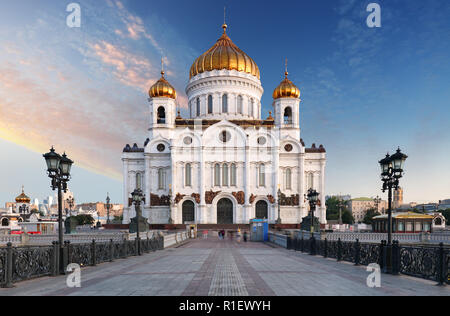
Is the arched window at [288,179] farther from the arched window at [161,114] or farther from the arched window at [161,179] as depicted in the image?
the arched window at [161,114]

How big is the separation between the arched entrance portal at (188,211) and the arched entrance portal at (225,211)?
143 inches

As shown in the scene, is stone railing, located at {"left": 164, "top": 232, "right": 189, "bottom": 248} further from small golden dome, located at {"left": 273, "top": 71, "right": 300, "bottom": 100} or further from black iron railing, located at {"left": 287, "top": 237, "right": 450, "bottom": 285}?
small golden dome, located at {"left": 273, "top": 71, "right": 300, "bottom": 100}

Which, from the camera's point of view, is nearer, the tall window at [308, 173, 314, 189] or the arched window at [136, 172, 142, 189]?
the tall window at [308, 173, 314, 189]

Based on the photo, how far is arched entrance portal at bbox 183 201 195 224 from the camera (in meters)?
45.8

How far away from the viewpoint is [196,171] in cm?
4619

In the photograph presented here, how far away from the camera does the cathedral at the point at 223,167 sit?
45.6 metres

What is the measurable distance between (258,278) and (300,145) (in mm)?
39836

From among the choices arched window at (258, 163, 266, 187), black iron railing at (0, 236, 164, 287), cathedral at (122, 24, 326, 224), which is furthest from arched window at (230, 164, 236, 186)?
black iron railing at (0, 236, 164, 287)

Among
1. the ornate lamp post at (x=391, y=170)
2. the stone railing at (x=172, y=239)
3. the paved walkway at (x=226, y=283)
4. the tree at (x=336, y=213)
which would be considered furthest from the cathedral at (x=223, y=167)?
the tree at (x=336, y=213)

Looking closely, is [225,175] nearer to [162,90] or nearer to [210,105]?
[210,105]
